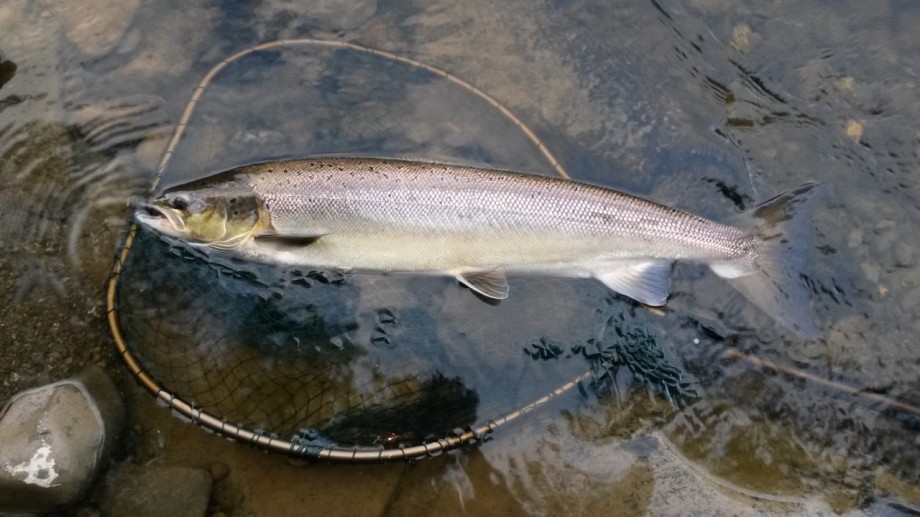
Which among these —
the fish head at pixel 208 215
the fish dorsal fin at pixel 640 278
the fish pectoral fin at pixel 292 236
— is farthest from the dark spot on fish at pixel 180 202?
the fish dorsal fin at pixel 640 278

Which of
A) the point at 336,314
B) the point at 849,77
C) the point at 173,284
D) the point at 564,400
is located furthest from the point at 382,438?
the point at 849,77

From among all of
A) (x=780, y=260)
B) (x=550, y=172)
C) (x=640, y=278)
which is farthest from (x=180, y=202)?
(x=780, y=260)

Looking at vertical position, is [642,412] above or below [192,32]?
below

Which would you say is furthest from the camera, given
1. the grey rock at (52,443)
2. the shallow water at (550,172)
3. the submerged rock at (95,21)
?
the submerged rock at (95,21)

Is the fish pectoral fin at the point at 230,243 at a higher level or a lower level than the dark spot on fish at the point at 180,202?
lower

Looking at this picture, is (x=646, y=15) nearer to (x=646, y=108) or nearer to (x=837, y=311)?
(x=646, y=108)

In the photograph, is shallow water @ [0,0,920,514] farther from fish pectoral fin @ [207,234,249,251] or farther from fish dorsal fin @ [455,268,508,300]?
fish pectoral fin @ [207,234,249,251]

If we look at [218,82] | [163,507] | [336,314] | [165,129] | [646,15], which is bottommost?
[163,507]

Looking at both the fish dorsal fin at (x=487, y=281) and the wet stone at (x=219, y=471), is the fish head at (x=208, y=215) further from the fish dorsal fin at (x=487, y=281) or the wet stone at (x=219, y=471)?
the wet stone at (x=219, y=471)
